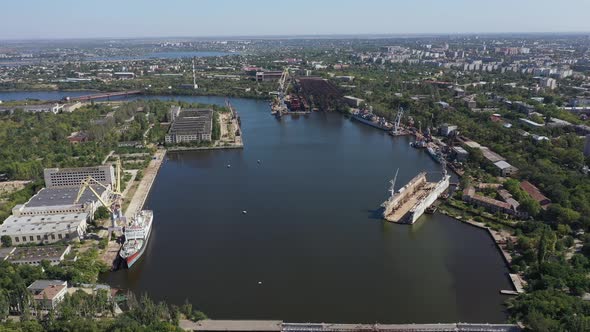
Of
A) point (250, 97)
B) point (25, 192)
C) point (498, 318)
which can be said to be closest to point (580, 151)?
point (498, 318)

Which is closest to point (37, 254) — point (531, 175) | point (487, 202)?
point (487, 202)

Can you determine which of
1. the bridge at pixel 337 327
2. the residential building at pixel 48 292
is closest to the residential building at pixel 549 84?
the bridge at pixel 337 327

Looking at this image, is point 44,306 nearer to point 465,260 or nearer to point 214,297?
point 214,297

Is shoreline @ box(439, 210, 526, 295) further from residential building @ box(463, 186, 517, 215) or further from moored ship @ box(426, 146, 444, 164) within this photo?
moored ship @ box(426, 146, 444, 164)

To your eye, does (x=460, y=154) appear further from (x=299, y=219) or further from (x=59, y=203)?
(x=59, y=203)

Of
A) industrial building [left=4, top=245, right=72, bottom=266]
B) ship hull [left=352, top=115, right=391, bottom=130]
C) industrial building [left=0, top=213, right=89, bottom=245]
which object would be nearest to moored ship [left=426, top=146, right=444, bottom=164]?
ship hull [left=352, top=115, right=391, bottom=130]

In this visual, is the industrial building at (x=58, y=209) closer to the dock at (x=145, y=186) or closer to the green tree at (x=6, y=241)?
the green tree at (x=6, y=241)
